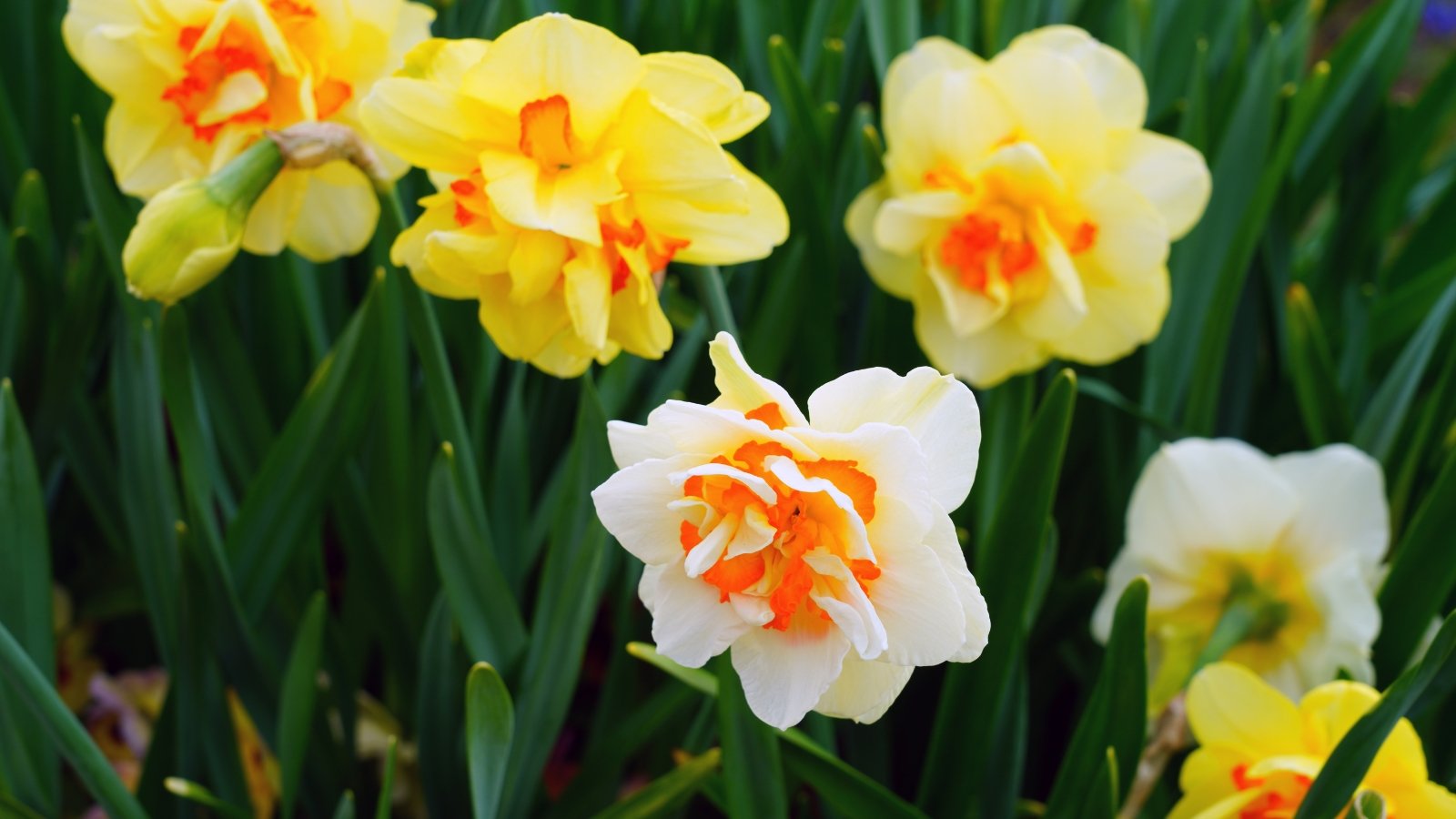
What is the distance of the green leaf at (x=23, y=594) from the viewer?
936 millimetres

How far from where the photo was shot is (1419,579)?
0.96m

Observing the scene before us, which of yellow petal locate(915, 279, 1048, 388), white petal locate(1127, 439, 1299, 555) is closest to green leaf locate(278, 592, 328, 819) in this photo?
yellow petal locate(915, 279, 1048, 388)

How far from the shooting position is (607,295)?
70 cm

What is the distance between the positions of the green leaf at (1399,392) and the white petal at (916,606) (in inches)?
30.5

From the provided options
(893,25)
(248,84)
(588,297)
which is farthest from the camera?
(893,25)

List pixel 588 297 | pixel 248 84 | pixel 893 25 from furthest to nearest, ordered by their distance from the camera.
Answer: pixel 893 25, pixel 248 84, pixel 588 297

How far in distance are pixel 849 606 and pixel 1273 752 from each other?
1.54 feet

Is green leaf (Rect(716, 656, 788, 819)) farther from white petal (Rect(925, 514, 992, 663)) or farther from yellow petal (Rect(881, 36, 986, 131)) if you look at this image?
yellow petal (Rect(881, 36, 986, 131))

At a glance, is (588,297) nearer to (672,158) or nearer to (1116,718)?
(672,158)

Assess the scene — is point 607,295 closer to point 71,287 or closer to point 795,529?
point 795,529

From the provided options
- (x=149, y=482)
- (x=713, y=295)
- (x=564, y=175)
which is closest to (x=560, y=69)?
(x=564, y=175)

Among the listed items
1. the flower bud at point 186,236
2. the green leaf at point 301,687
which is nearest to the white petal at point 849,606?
the flower bud at point 186,236

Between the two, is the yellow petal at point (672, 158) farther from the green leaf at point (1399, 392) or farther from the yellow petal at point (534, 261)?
the green leaf at point (1399, 392)

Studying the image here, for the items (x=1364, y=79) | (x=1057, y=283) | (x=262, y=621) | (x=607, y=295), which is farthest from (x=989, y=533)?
(x=1364, y=79)
